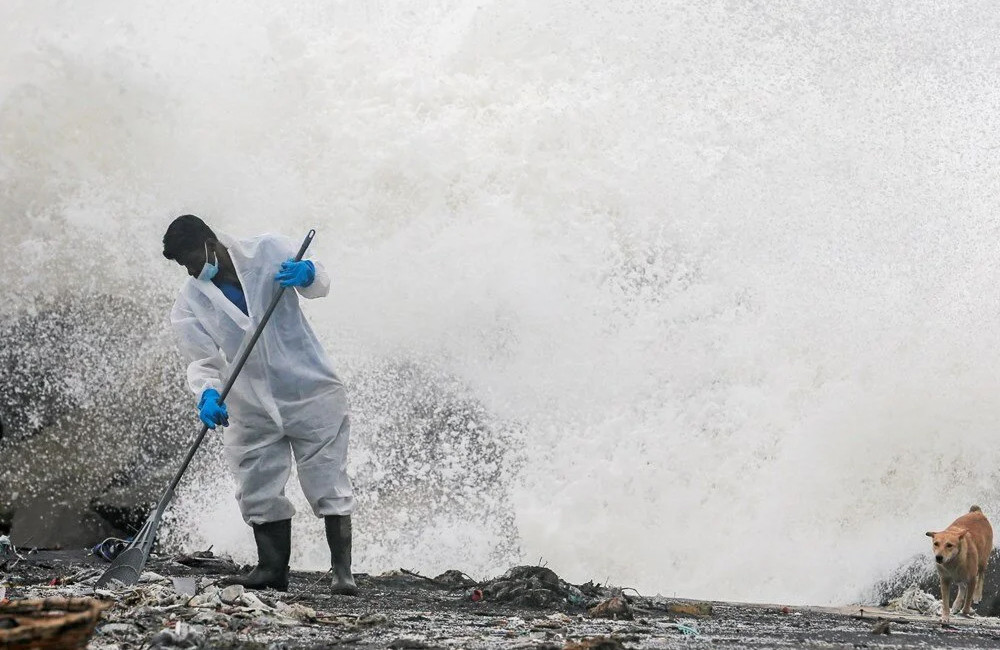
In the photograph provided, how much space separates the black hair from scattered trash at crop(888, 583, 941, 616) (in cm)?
516

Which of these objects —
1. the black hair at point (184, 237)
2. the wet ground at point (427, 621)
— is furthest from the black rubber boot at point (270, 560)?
the black hair at point (184, 237)

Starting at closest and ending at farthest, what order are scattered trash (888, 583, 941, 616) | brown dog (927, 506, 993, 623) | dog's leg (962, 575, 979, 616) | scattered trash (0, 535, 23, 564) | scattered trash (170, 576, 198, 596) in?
scattered trash (170, 576, 198, 596) < brown dog (927, 506, 993, 623) < dog's leg (962, 575, 979, 616) < scattered trash (0, 535, 23, 564) < scattered trash (888, 583, 941, 616)

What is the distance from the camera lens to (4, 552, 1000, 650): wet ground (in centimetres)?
385

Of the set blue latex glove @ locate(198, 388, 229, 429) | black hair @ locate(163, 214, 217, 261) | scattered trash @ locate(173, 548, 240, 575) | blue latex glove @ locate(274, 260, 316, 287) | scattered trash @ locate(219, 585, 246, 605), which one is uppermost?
black hair @ locate(163, 214, 217, 261)

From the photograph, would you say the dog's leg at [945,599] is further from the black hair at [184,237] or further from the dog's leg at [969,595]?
the black hair at [184,237]

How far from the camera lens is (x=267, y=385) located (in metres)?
5.45

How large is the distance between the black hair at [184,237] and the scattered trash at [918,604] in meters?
5.16

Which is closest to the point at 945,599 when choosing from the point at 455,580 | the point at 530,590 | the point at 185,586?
the point at 530,590

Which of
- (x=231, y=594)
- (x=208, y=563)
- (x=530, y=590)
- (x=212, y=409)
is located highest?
(x=212, y=409)

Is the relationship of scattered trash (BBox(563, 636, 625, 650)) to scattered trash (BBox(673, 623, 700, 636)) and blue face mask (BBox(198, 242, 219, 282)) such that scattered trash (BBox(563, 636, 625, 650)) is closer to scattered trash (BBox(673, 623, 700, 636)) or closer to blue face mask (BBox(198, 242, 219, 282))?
scattered trash (BBox(673, 623, 700, 636))

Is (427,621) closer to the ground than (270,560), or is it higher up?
closer to the ground

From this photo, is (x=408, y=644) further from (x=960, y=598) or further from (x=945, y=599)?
(x=960, y=598)

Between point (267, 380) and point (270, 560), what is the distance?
96cm

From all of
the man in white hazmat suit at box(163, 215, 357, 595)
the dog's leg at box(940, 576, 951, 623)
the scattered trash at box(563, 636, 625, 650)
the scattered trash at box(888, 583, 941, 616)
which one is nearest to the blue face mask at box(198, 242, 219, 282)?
the man in white hazmat suit at box(163, 215, 357, 595)
